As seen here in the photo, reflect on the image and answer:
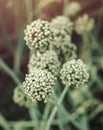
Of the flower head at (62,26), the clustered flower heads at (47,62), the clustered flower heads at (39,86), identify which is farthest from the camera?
the flower head at (62,26)

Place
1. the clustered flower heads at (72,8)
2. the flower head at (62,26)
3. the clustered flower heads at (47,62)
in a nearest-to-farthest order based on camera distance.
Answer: the clustered flower heads at (47,62) → the flower head at (62,26) → the clustered flower heads at (72,8)

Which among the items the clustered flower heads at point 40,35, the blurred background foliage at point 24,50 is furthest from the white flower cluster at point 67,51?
the blurred background foliage at point 24,50

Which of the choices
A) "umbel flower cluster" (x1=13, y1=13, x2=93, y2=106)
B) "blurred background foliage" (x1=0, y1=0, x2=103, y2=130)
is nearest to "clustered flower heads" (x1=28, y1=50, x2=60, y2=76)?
"umbel flower cluster" (x1=13, y1=13, x2=93, y2=106)

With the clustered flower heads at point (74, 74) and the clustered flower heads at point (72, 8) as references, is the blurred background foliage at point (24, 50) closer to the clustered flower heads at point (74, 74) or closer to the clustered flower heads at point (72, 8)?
the clustered flower heads at point (72, 8)

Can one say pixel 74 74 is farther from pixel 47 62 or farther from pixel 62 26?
pixel 62 26

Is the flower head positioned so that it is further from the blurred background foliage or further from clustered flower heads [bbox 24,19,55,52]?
the blurred background foliage

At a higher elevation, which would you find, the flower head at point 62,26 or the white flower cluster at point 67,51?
the flower head at point 62,26

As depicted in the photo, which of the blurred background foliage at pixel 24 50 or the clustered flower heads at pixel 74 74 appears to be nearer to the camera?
the clustered flower heads at pixel 74 74

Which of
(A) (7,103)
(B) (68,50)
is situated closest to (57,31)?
(B) (68,50)

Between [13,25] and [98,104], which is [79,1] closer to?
[13,25]
